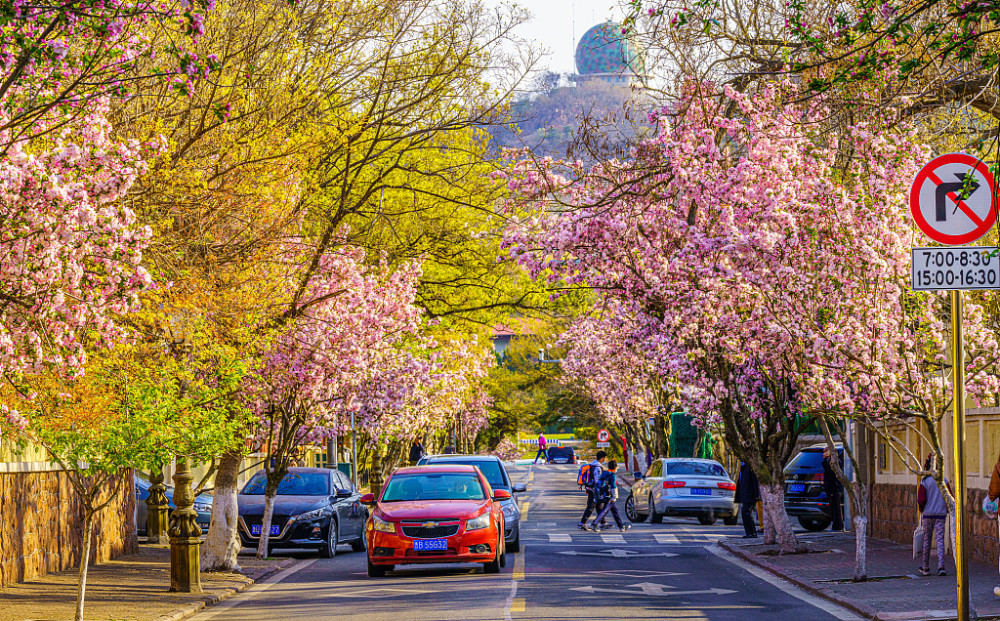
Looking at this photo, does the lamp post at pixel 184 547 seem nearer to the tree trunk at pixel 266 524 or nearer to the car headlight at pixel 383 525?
the car headlight at pixel 383 525

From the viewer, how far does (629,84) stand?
51.8 ft

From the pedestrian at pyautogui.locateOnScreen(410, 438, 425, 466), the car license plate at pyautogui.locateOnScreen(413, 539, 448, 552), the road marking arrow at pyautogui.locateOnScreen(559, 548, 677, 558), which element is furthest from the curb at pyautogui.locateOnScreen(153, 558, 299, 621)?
the pedestrian at pyautogui.locateOnScreen(410, 438, 425, 466)

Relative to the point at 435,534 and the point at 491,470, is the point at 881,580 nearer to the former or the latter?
the point at 435,534

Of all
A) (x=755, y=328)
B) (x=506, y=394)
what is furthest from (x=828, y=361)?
(x=506, y=394)

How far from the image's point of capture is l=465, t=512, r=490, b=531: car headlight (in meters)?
17.8

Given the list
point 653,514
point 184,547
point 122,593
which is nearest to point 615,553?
point 184,547

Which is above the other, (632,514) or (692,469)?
(692,469)

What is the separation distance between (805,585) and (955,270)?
301 inches

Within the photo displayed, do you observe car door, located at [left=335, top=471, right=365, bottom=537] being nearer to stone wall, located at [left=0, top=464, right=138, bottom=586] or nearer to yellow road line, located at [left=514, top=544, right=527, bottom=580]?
yellow road line, located at [left=514, top=544, right=527, bottom=580]

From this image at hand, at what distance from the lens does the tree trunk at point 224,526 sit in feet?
63.3

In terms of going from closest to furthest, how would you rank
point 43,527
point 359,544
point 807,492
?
point 43,527
point 359,544
point 807,492

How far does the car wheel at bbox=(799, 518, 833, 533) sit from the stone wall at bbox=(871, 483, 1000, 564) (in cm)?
373

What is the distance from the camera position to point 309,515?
73.8ft

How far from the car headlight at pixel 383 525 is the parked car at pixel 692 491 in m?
14.9
